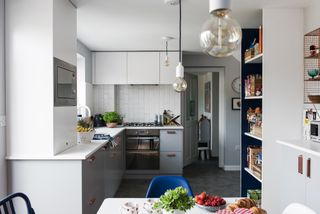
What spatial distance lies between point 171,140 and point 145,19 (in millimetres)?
2397

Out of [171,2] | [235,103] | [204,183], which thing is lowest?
[204,183]

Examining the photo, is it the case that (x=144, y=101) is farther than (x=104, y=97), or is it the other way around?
(x=144, y=101)

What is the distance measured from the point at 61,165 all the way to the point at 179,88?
1228 mm

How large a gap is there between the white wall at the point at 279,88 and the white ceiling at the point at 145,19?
0.68 feet

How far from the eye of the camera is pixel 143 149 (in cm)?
512

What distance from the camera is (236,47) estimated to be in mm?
1101

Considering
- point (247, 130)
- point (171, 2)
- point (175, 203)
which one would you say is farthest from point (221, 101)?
point (175, 203)

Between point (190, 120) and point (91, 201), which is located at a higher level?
point (190, 120)

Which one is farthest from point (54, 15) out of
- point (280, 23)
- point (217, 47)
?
point (280, 23)

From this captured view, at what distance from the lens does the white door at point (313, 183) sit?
2164 millimetres

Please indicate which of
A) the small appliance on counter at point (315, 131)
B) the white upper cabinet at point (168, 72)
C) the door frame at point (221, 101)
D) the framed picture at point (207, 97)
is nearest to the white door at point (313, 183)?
the small appliance on counter at point (315, 131)

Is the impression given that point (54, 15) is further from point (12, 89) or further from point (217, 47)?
point (217, 47)

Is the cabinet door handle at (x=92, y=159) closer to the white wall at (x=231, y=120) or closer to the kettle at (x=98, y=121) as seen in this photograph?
the kettle at (x=98, y=121)

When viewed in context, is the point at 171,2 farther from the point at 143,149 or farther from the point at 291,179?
the point at 143,149
